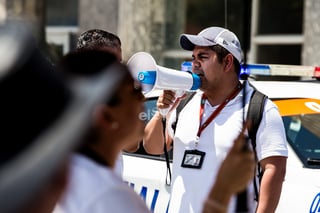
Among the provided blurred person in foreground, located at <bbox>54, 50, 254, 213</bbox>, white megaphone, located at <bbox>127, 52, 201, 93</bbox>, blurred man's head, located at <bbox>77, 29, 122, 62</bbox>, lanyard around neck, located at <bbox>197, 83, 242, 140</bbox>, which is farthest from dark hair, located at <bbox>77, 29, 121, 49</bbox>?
blurred person in foreground, located at <bbox>54, 50, 254, 213</bbox>

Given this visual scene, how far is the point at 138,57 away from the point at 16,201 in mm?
2228

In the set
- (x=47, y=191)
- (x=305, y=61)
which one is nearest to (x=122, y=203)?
(x=47, y=191)

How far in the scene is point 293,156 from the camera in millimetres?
4160

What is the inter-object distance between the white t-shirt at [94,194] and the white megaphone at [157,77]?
1389 millimetres

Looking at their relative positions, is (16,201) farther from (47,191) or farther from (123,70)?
(123,70)

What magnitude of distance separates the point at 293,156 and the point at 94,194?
2687mm

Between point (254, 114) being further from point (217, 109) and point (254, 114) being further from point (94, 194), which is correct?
point (94, 194)

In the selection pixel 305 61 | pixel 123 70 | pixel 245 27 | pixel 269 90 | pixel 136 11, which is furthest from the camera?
pixel 136 11

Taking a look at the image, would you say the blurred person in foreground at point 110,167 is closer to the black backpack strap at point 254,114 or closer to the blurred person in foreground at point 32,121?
the blurred person in foreground at point 32,121

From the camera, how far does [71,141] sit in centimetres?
113

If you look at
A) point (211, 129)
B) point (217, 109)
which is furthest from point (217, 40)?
point (211, 129)

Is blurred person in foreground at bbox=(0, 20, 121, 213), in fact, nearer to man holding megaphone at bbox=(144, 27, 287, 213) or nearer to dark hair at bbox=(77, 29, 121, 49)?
man holding megaphone at bbox=(144, 27, 287, 213)

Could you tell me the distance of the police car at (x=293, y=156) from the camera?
3.95 meters

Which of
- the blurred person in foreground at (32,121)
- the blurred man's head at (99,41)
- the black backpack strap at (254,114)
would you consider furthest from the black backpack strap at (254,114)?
the blurred person in foreground at (32,121)
